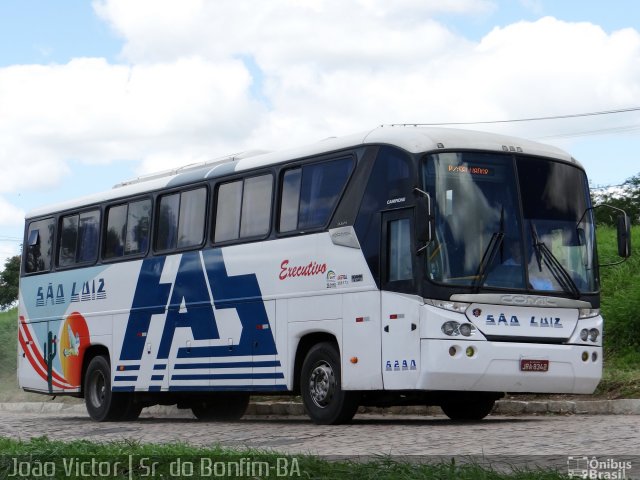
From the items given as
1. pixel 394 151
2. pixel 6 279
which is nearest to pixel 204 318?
pixel 394 151

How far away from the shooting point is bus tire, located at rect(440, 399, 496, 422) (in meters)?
15.9

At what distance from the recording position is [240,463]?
28.2 ft

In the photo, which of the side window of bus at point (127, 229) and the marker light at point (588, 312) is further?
the side window of bus at point (127, 229)

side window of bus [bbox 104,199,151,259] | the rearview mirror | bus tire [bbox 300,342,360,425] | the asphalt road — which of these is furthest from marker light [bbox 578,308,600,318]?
side window of bus [bbox 104,199,151,259]

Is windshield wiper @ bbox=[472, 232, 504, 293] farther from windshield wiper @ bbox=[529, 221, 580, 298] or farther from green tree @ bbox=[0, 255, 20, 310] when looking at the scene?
green tree @ bbox=[0, 255, 20, 310]

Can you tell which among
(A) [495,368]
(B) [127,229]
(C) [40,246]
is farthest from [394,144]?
(C) [40,246]

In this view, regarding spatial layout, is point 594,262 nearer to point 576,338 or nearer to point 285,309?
point 576,338

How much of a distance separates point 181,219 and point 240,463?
9930 millimetres

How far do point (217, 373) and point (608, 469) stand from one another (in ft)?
30.9

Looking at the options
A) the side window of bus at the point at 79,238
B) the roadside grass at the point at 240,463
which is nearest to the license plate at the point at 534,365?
the roadside grass at the point at 240,463

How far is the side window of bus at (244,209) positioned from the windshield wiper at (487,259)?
3439mm

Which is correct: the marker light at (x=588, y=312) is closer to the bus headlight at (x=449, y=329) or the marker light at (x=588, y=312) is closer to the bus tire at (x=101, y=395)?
the bus headlight at (x=449, y=329)

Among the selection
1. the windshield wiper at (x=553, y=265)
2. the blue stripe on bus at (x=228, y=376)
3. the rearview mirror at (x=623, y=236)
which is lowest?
the blue stripe on bus at (x=228, y=376)

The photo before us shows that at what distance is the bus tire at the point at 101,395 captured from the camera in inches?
766
